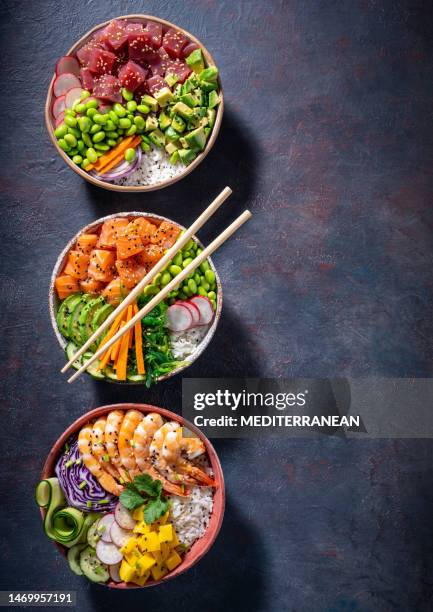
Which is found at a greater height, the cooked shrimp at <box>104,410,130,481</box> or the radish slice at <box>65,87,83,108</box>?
the radish slice at <box>65,87,83,108</box>

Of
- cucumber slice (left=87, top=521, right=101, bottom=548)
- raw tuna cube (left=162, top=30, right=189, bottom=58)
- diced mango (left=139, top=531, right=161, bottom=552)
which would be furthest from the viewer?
raw tuna cube (left=162, top=30, right=189, bottom=58)

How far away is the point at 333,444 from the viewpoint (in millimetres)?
4082

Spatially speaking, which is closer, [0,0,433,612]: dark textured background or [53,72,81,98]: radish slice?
[53,72,81,98]: radish slice

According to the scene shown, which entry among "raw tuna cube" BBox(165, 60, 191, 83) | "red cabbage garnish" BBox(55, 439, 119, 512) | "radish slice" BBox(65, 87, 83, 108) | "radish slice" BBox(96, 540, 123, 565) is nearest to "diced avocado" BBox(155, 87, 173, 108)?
"raw tuna cube" BBox(165, 60, 191, 83)

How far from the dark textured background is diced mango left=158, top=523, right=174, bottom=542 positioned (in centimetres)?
60

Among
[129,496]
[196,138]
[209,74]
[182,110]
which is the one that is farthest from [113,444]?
[209,74]

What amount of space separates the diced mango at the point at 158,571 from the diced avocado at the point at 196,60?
2.62m

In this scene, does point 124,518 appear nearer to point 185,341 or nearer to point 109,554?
point 109,554

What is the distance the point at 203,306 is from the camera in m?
3.67

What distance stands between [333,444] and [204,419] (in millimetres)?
762

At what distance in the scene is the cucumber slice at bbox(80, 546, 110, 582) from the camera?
3.57m

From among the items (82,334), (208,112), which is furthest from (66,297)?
(208,112)

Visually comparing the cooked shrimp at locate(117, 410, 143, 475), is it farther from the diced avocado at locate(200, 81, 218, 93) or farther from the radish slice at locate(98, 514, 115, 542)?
the diced avocado at locate(200, 81, 218, 93)

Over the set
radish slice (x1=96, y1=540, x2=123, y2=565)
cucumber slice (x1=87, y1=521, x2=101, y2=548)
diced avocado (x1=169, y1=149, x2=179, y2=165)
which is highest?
diced avocado (x1=169, y1=149, x2=179, y2=165)
